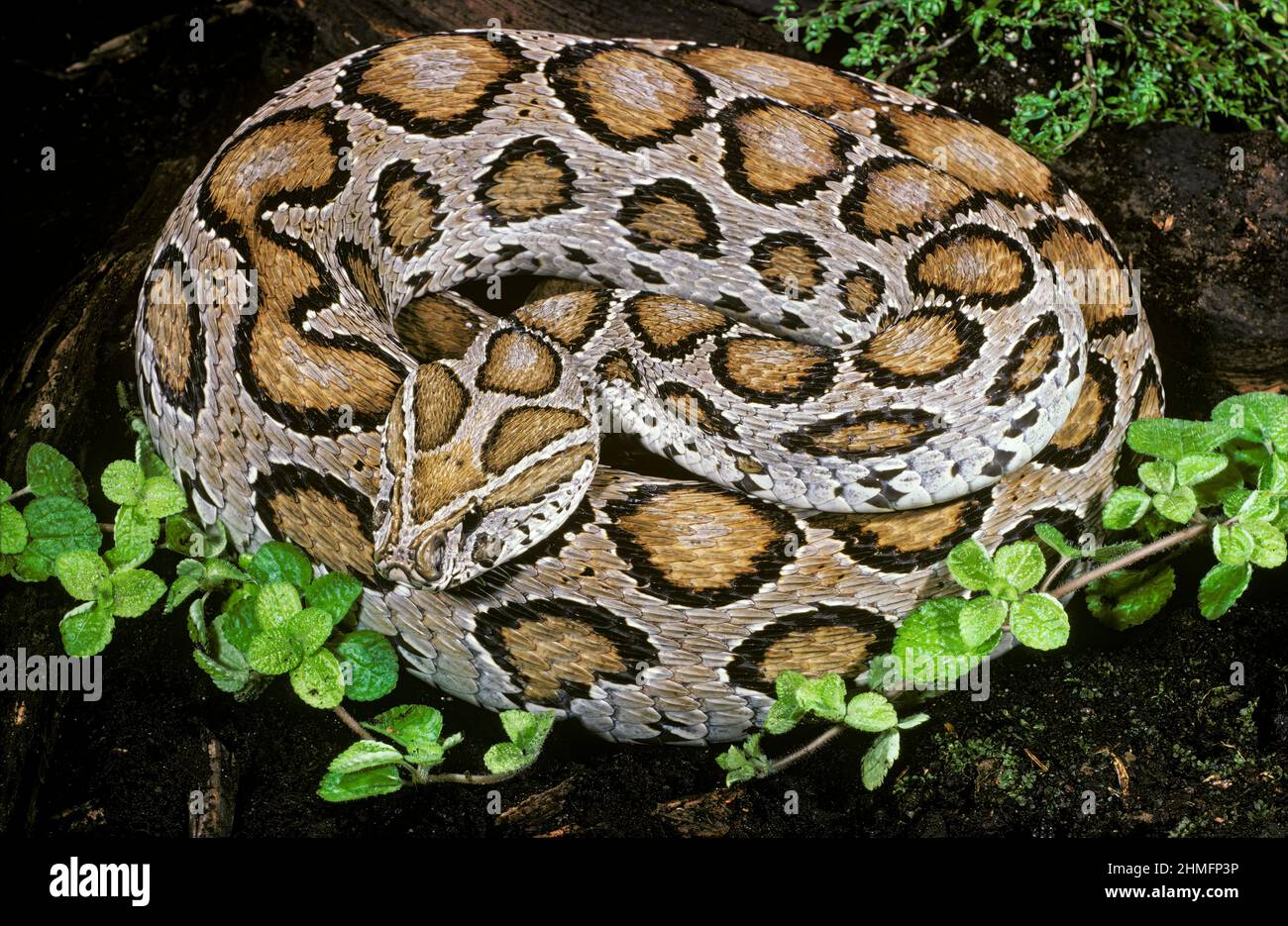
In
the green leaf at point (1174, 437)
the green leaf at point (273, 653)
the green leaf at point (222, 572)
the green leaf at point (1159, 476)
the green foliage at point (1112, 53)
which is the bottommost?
the green leaf at point (273, 653)

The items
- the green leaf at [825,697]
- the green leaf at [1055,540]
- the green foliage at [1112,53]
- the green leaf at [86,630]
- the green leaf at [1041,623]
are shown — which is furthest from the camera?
the green foliage at [1112,53]

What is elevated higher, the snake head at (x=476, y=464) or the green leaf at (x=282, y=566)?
the snake head at (x=476, y=464)

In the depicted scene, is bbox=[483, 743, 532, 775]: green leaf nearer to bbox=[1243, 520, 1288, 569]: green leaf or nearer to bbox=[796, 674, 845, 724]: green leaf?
bbox=[796, 674, 845, 724]: green leaf

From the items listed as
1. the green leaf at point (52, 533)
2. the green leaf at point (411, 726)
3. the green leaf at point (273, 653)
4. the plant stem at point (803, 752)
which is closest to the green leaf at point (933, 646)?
the plant stem at point (803, 752)

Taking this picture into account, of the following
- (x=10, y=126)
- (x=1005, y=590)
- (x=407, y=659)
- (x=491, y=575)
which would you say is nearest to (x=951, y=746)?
(x=1005, y=590)

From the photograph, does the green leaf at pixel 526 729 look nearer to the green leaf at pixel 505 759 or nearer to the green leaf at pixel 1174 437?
the green leaf at pixel 505 759

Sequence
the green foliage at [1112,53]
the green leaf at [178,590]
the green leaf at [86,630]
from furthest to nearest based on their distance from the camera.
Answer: the green foliage at [1112,53], the green leaf at [178,590], the green leaf at [86,630]
